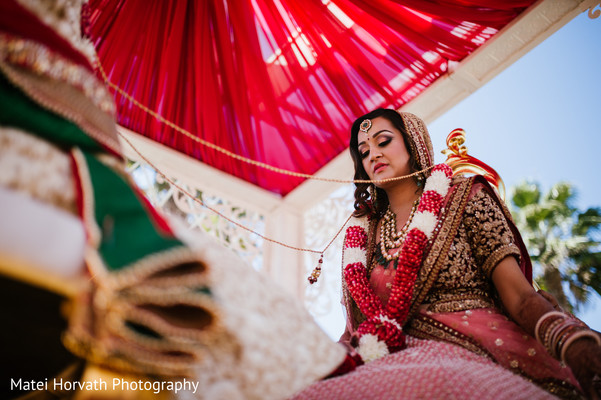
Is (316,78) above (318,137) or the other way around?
above

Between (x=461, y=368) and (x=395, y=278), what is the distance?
0.49 metres

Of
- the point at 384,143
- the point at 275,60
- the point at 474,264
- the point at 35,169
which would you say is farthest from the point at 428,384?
the point at 275,60

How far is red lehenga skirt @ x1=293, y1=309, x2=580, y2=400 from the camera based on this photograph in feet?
3.54

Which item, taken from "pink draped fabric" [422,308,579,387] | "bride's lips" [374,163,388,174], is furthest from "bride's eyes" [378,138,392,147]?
"pink draped fabric" [422,308,579,387]

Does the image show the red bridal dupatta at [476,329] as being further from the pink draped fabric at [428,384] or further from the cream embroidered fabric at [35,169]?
the cream embroidered fabric at [35,169]

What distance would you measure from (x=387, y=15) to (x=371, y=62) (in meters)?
0.34

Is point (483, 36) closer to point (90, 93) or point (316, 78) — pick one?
point (316, 78)

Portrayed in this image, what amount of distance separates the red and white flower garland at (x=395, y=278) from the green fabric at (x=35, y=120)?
1.11 m

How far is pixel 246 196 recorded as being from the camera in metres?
3.65

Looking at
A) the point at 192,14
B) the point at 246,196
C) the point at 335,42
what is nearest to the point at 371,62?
the point at 335,42

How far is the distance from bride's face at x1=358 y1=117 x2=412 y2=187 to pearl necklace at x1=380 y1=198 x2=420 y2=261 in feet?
0.63

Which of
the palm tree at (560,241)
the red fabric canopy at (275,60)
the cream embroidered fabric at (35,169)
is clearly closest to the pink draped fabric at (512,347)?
the cream embroidered fabric at (35,169)

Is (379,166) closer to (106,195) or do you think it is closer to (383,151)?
(383,151)

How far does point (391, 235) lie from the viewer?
194 centimetres
